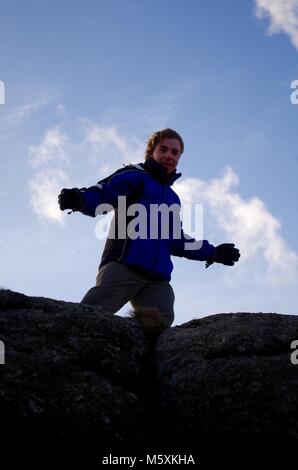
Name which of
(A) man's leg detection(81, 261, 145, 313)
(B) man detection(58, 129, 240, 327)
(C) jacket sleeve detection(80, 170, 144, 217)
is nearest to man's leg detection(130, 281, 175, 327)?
(B) man detection(58, 129, 240, 327)

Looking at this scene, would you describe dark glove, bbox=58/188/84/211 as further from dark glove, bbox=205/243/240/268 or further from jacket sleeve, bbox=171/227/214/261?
dark glove, bbox=205/243/240/268

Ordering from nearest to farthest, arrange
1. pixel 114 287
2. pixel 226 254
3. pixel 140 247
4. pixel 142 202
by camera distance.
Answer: pixel 114 287 < pixel 140 247 < pixel 142 202 < pixel 226 254

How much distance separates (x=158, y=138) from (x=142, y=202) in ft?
4.39

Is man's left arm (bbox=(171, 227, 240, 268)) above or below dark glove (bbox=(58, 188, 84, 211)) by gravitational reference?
above

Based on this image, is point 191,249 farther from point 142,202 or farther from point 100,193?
point 100,193

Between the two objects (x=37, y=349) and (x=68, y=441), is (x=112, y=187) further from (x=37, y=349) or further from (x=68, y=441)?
(x=68, y=441)

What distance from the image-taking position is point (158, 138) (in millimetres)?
8406

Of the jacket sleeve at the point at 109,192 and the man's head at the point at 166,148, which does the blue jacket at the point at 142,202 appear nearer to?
the jacket sleeve at the point at 109,192

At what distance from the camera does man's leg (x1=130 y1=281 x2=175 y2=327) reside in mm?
7312

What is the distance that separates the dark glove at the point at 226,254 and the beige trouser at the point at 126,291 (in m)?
1.02

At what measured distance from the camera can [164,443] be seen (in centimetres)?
434

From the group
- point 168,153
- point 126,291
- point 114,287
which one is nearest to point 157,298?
point 126,291
